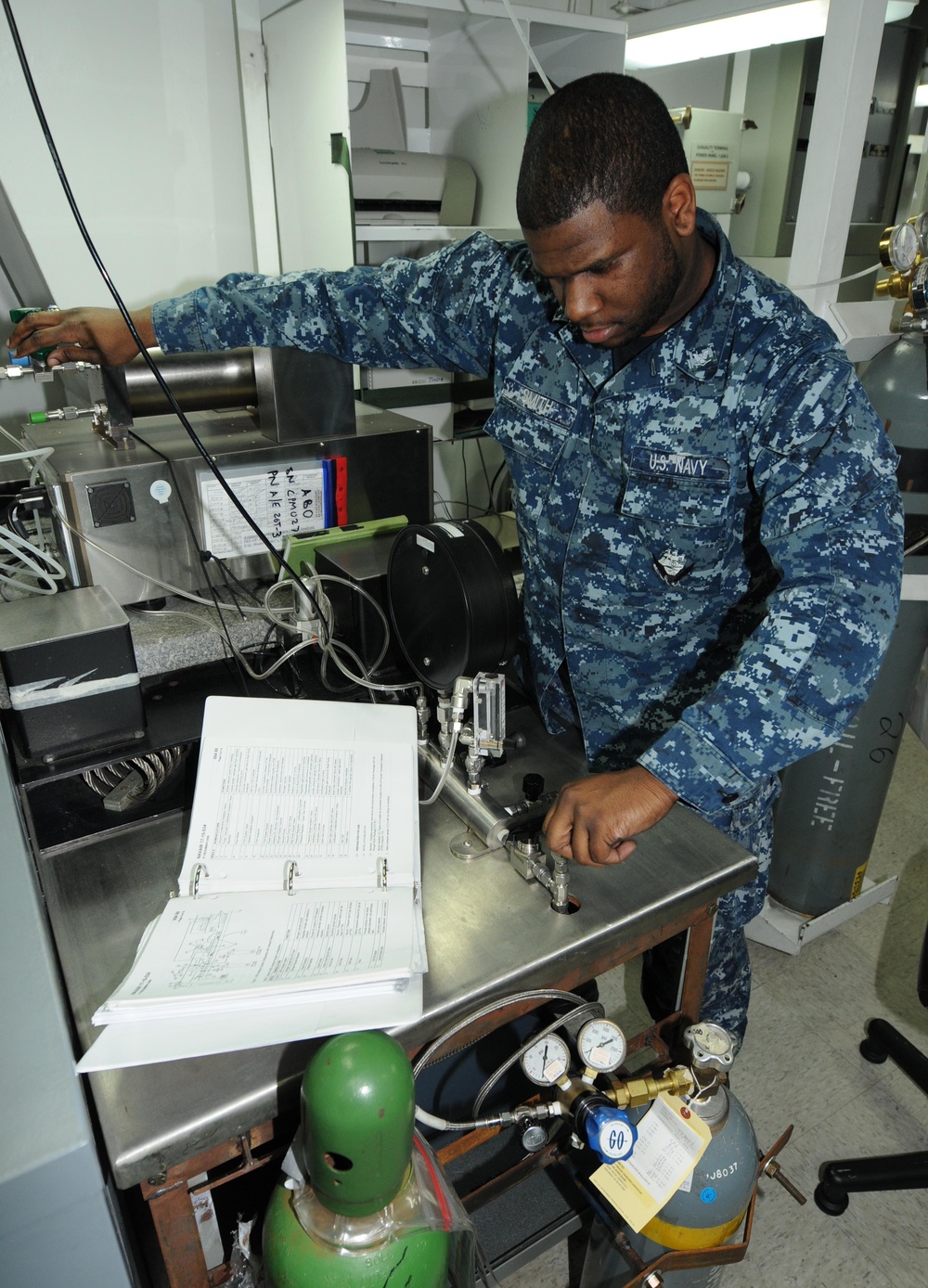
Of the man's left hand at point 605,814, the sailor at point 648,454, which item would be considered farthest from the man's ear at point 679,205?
the man's left hand at point 605,814

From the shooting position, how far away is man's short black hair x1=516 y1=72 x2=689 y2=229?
896 millimetres

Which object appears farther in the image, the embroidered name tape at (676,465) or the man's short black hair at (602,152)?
the embroidered name tape at (676,465)

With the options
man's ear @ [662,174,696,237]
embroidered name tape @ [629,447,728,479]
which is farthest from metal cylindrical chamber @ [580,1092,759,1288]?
man's ear @ [662,174,696,237]

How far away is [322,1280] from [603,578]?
90 cm

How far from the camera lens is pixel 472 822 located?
104cm

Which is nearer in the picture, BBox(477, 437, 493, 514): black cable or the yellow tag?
the yellow tag

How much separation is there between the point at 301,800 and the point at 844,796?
1315 mm

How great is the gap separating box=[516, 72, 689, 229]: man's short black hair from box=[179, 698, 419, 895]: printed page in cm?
66

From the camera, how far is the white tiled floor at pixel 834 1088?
133 cm

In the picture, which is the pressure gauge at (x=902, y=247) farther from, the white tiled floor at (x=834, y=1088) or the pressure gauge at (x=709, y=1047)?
the white tiled floor at (x=834, y=1088)

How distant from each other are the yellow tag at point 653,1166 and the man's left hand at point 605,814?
0.28 meters

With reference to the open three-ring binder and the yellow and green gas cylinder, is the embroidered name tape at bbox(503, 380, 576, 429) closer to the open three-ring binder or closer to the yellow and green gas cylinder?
the open three-ring binder

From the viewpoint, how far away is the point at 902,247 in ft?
4.60

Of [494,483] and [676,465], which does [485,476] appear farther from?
[676,465]
